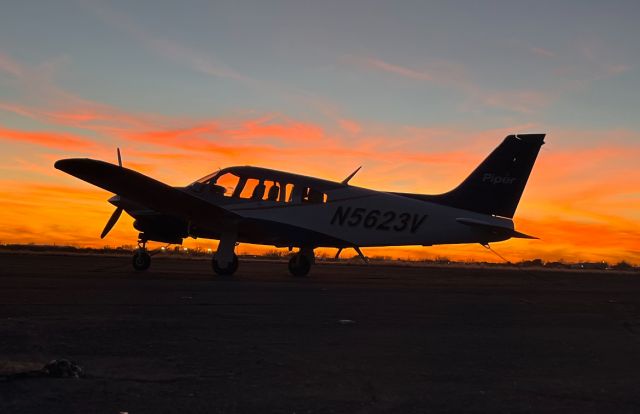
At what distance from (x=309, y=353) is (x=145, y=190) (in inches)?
519

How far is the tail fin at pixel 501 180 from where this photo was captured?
19391 millimetres

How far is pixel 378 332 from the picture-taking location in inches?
308

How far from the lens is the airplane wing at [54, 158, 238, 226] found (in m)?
17.7

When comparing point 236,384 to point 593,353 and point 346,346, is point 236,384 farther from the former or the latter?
point 593,353

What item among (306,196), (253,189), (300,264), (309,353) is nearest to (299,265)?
(300,264)

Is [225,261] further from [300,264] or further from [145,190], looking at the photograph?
[145,190]

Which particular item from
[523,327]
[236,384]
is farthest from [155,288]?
[236,384]

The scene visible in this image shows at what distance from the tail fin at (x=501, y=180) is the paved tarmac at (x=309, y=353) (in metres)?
7.68

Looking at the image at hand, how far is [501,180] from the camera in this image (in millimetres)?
19438

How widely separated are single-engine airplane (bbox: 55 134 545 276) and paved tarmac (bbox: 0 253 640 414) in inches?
277

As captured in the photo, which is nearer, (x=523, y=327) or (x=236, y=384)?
(x=236, y=384)

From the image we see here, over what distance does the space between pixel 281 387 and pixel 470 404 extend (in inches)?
55.7

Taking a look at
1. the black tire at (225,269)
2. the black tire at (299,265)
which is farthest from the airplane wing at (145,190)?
the black tire at (299,265)

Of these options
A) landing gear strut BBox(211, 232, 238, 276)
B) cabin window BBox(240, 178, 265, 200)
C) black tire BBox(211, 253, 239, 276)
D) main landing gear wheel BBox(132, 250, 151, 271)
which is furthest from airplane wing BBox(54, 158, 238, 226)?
main landing gear wheel BBox(132, 250, 151, 271)
